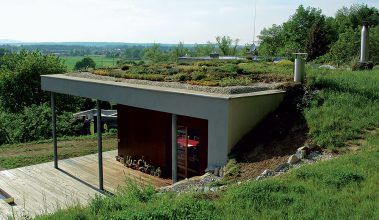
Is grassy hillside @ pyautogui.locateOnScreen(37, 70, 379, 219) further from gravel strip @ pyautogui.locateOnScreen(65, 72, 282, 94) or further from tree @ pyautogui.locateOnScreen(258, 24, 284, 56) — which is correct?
tree @ pyautogui.locateOnScreen(258, 24, 284, 56)

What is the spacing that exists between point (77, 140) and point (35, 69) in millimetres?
10883

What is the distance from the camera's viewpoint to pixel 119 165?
47.8 ft

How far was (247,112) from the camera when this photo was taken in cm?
888

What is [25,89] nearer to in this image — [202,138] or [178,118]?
[178,118]

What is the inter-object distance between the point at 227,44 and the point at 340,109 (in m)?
59.4

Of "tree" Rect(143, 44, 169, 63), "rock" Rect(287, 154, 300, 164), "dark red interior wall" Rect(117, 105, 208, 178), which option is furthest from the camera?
"tree" Rect(143, 44, 169, 63)

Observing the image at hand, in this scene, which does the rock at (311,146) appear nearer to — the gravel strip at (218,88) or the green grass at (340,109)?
the green grass at (340,109)

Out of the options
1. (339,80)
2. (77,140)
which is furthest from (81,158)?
(339,80)

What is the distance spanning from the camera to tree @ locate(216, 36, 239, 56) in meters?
65.1

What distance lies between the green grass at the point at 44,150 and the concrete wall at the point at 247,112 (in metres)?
9.31

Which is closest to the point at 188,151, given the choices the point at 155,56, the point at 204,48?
the point at 155,56

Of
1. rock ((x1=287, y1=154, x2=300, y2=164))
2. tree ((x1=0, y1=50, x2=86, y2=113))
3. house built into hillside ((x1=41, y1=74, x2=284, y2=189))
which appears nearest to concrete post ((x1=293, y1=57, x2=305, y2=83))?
house built into hillside ((x1=41, y1=74, x2=284, y2=189))

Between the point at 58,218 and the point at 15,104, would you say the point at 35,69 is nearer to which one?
the point at 15,104

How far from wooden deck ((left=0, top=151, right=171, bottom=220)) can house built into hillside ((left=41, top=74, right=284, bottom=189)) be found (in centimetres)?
74
